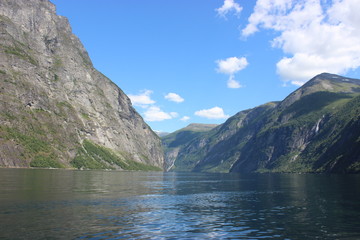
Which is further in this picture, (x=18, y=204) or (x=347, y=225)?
(x=18, y=204)

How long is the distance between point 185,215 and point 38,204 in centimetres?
2244

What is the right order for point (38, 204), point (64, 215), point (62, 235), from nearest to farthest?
1. point (62, 235)
2. point (64, 215)
3. point (38, 204)

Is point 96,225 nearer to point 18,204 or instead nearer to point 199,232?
point 199,232

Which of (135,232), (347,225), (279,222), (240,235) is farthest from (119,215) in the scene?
(347,225)

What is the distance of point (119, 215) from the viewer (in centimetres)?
4253

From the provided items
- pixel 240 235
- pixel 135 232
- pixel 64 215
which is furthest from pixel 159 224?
pixel 64 215

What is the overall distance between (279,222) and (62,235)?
25087 millimetres

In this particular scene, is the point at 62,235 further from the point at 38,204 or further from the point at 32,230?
the point at 38,204

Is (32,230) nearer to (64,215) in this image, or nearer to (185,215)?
(64,215)

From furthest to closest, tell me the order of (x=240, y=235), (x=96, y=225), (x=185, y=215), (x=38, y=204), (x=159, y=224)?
(x=38, y=204) < (x=185, y=215) < (x=159, y=224) < (x=96, y=225) < (x=240, y=235)

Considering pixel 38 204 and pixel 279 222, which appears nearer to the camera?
pixel 279 222

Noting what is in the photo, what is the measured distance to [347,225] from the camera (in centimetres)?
3641

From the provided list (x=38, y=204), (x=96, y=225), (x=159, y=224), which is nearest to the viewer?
(x=96, y=225)

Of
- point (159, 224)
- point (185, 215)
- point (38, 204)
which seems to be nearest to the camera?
point (159, 224)
